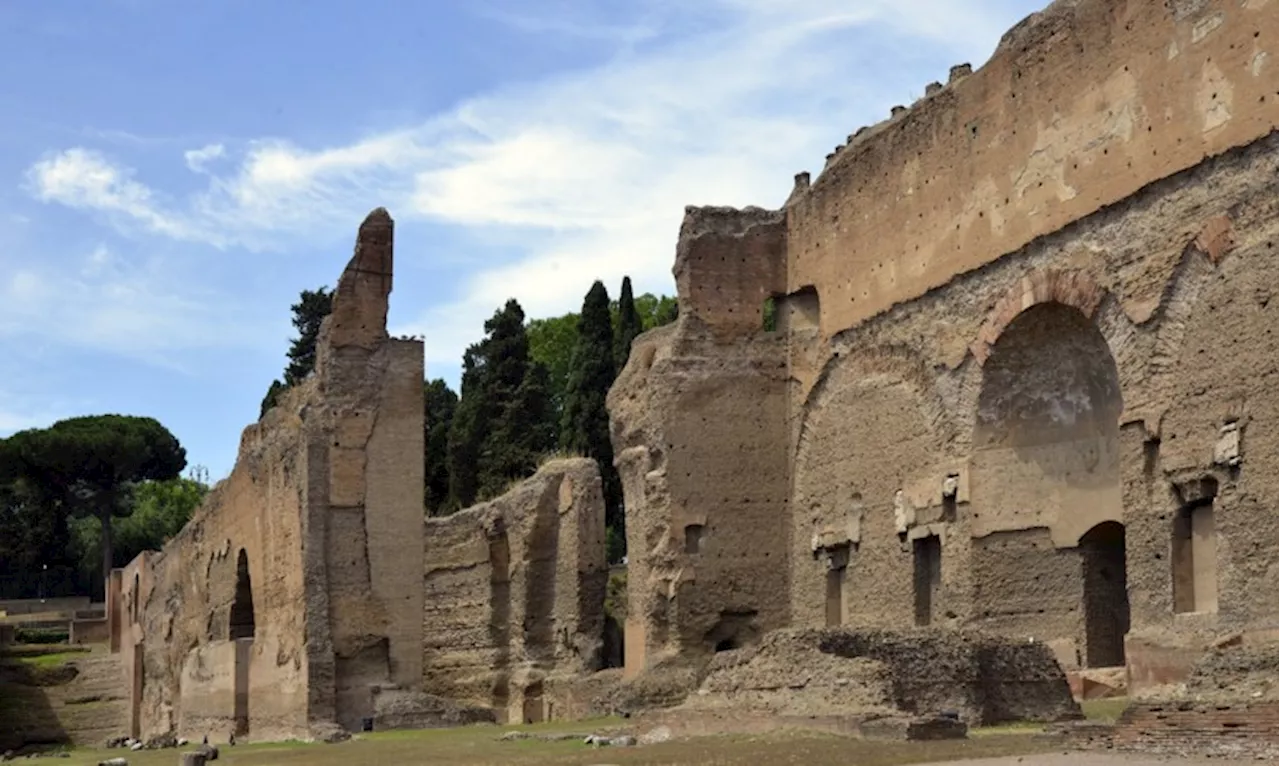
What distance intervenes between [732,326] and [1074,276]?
6370 mm

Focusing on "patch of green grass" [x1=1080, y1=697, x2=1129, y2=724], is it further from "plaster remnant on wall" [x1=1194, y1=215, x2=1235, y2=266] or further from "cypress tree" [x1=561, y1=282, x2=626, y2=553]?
"cypress tree" [x1=561, y1=282, x2=626, y2=553]

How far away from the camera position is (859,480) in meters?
20.9

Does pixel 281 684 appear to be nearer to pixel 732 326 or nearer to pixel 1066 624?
pixel 732 326

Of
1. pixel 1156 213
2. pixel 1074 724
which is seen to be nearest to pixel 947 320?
pixel 1156 213

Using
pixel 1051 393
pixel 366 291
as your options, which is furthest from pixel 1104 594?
pixel 366 291

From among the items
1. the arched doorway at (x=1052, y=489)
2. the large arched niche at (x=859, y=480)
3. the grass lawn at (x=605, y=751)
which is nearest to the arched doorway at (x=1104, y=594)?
the arched doorway at (x=1052, y=489)

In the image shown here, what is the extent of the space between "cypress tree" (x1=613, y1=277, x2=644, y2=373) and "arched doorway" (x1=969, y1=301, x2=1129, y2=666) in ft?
54.1

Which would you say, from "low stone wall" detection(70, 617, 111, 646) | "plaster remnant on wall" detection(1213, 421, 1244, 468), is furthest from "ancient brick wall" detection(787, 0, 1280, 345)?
"low stone wall" detection(70, 617, 111, 646)

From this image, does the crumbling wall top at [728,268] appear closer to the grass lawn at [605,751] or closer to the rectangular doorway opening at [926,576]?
the rectangular doorway opening at [926,576]

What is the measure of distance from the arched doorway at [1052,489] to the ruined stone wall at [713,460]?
4.03 m

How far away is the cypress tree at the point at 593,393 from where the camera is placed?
34.0 m

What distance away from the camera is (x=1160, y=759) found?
10453 millimetres

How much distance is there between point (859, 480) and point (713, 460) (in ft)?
7.13

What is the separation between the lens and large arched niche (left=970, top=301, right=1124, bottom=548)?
709 inches
